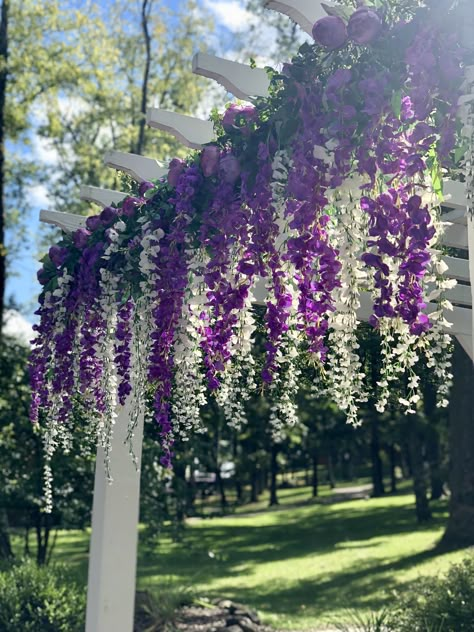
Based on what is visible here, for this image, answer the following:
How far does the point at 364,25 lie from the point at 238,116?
0.66m

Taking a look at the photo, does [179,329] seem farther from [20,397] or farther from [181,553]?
[181,553]

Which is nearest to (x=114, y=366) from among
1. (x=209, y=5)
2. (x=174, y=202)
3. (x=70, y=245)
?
(x=70, y=245)

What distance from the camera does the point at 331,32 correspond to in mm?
2441

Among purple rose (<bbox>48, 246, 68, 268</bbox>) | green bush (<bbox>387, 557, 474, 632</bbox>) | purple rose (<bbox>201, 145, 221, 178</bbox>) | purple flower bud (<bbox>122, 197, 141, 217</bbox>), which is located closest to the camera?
purple rose (<bbox>201, 145, 221, 178</bbox>)

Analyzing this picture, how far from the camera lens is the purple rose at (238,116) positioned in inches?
114

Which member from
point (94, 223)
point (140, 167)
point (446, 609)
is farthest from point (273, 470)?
point (94, 223)

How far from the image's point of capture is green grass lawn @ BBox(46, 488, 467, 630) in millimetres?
11705

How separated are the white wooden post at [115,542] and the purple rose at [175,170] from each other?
1.35 m

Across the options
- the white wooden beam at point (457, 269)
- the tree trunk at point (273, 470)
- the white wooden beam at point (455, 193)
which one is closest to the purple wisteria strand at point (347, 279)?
the white wooden beam at point (455, 193)

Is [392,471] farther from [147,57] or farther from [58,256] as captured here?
[58,256]

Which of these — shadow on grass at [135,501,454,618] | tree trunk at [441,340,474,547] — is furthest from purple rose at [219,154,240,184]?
tree trunk at [441,340,474,547]

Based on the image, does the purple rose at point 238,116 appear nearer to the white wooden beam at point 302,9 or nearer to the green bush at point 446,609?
the white wooden beam at point 302,9

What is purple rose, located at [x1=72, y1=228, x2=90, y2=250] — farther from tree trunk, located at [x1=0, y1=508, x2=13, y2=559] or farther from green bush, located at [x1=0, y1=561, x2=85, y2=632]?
tree trunk, located at [x1=0, y1=508, x2=13, y2=559]

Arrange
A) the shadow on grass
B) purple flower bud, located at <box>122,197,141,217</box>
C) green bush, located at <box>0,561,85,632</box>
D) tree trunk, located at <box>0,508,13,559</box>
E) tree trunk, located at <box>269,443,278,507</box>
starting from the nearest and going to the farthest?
purple flower bud, located at <box>122,197,141,217</box> → green bush, located at <box>0,561,85,632</box> → tree trunk, located at <box>0,508,13,559</box> → the shadow on grass → tree trunk, located at <box>269,443,278,507</box>
